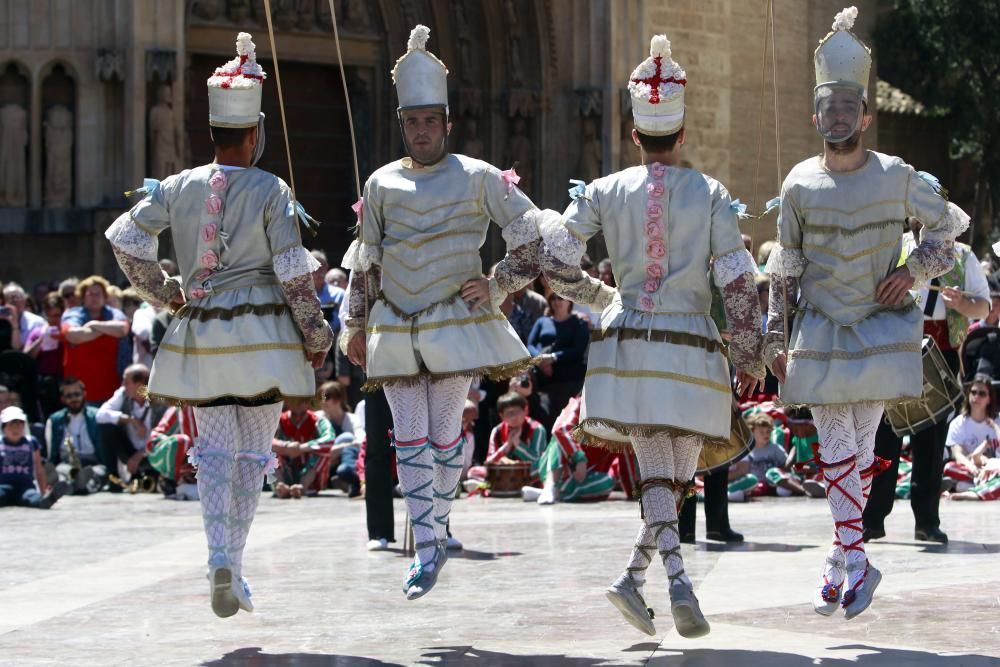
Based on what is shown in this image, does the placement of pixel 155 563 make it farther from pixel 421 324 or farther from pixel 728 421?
pixel 728 421

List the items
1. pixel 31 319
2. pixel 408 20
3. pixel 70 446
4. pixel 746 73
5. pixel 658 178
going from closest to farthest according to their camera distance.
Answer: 1. pixel 658 178
2. pixel 70 446
3. pixel 31 319
4. pixel 408 20
5. pixel 746 73

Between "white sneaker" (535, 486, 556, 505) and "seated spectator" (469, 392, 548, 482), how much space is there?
0.55 m

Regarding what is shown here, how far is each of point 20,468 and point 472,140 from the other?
1024 centimetres

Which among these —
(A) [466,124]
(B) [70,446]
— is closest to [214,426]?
(B) [70,446]

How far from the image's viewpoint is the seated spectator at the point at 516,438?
15.3m

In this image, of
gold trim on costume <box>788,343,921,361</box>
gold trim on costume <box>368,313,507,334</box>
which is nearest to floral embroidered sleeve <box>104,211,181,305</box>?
gold trim on costume <box>368,313,507,334</box>

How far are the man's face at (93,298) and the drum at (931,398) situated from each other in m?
8.10

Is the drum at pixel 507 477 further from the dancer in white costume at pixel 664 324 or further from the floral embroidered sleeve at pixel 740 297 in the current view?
the floral embroidered sleeve at pixel 740 297

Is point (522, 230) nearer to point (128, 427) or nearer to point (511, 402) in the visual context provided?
point (511, 402)

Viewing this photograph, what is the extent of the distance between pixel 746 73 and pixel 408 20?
707 cm

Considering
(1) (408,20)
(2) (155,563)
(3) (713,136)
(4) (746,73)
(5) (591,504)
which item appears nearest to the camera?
(2) (155,563)

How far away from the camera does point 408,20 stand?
23.3 metres

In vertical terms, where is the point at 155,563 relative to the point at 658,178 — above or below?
below

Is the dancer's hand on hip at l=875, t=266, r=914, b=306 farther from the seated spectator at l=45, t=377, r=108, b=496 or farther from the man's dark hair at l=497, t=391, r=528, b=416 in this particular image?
the seated spectator at l=45, t=377, r=108, b=496
